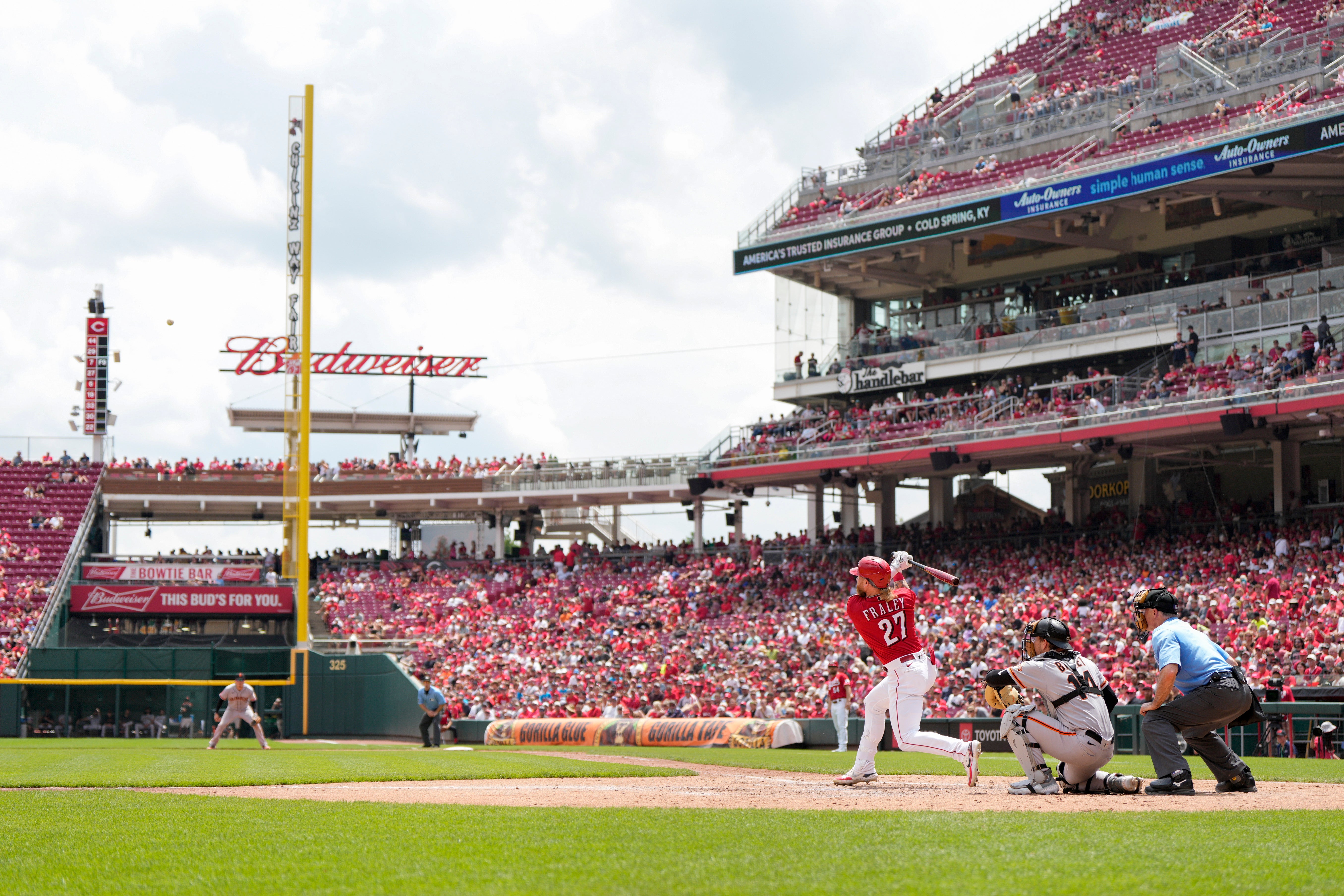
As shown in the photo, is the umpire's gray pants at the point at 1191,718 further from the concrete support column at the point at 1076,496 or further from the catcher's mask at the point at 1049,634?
the concrete support column at the point at 1076,496

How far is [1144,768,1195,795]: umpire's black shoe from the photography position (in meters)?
8.65

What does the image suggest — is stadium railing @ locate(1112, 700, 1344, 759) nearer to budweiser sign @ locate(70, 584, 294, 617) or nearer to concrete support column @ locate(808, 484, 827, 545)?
concrete support column @ locate(808, 484, 827, 545)

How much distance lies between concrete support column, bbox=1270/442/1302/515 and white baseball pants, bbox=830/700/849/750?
43.0ft

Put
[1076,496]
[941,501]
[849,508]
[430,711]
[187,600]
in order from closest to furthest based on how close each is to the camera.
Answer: [430,711]
[1076,496]
[187,600]
[941,501]
[849,508]

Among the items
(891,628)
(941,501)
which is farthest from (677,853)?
(941,501)

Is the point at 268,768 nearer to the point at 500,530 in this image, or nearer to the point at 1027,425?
the point at 1027,425

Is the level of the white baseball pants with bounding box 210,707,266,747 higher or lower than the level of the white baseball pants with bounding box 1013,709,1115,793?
lower

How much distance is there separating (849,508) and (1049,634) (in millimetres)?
30950

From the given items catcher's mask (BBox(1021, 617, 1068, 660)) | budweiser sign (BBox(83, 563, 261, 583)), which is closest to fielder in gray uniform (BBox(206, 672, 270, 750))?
catcher's mask (BBox(1021, 617, 1068, 660))

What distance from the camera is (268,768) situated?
14672 mm

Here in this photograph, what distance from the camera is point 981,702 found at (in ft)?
75.0

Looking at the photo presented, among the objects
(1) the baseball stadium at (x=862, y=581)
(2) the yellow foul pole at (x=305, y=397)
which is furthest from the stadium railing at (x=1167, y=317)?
(2) the yellow foul pole at (x=305, y=397)

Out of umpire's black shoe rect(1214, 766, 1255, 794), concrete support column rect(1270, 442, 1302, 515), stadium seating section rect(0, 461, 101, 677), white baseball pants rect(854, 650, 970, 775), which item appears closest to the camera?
umpire's black shoe rect(1214, 766, 1255, 794)

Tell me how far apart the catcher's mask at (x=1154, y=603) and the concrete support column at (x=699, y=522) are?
3134 centimetres
